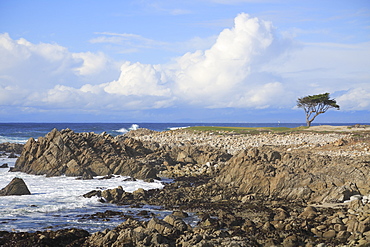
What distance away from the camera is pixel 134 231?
1399cm

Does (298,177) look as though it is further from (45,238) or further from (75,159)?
(75,159)

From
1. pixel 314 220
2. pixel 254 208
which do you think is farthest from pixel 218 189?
pixel 314 220

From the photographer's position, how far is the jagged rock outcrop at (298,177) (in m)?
22.0

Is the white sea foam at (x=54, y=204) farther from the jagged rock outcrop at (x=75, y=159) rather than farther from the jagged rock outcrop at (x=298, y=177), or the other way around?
the jagged rock outcrop at (x=298, y=177)

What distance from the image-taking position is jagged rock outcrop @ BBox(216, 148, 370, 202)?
21984 mm

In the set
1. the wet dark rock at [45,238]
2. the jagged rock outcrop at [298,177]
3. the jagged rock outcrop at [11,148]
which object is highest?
the jagged rock outcrop at [298,177]

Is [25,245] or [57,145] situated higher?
[57,145]

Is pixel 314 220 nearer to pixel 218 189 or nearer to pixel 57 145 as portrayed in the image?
pixel 218 189

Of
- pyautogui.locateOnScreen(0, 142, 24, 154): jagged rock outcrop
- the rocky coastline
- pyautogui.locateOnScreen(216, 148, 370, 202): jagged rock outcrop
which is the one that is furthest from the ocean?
pyautogui.locateOnScreen(0, 142, 24, 154): jagged rock outcrop

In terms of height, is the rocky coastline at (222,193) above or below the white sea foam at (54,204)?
above

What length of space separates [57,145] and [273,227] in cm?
2287

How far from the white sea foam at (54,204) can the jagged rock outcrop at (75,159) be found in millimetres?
1209

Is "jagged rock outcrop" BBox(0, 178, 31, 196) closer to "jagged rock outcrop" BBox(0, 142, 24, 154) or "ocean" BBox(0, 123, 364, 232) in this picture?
"ocean" BBox(0, 123, 364, 232)

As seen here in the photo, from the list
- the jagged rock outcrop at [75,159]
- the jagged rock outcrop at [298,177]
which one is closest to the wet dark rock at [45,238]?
the jagged rock outcrop at [298,177]
